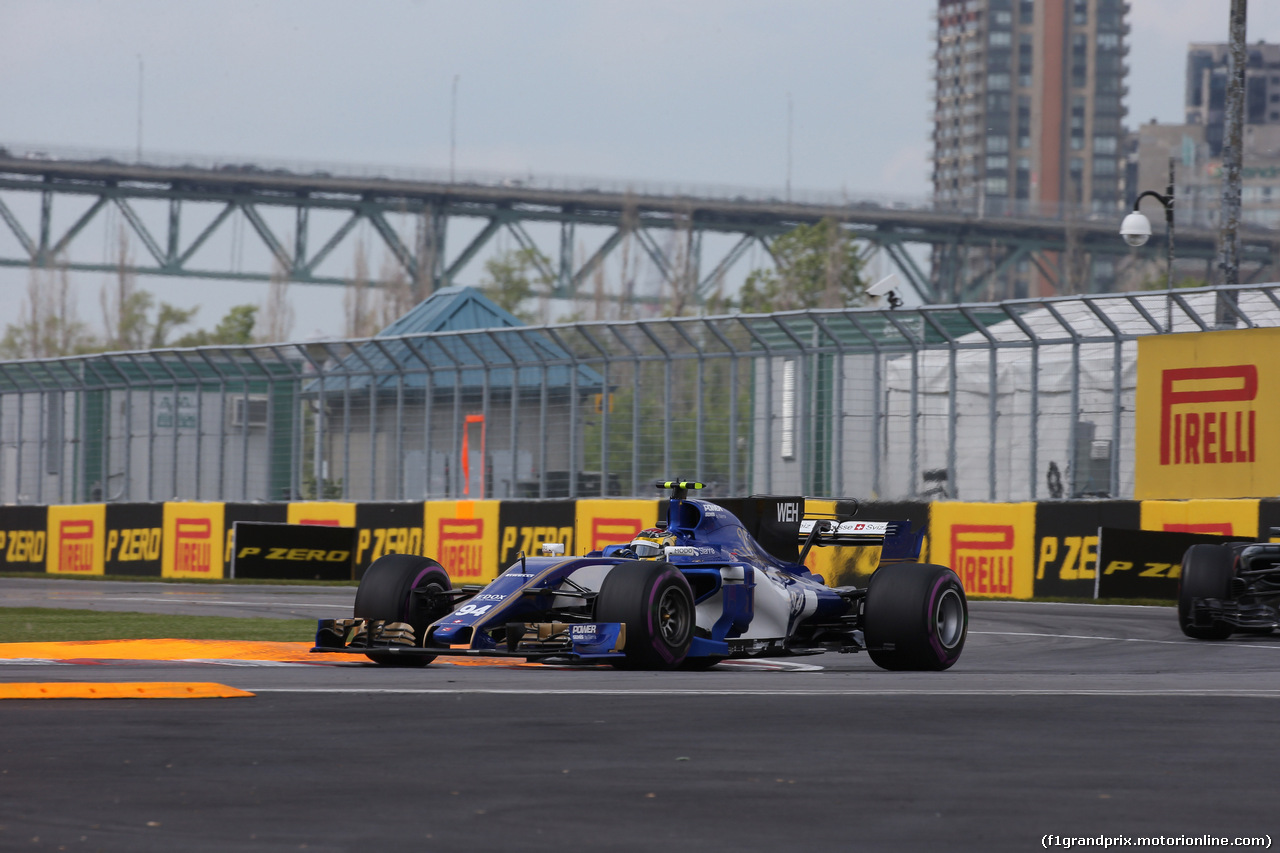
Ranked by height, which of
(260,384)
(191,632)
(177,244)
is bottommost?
(191,632)

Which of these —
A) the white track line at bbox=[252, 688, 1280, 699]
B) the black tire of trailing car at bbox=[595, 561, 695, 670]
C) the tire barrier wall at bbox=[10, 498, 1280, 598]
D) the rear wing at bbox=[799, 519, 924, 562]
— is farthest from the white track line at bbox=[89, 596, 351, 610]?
the white track line at bbox=[252, 688, 1280, 699]

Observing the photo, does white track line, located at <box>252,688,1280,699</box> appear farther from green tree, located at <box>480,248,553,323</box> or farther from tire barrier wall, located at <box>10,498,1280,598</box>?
green tree, located at <box>480,248,553,323</box>

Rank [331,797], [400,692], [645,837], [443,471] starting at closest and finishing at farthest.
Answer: [645,837]
[331,797]
[400,692]
[443,471]

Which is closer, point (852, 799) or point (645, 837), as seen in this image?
point (645, 837)

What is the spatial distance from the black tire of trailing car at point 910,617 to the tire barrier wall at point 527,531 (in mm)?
985

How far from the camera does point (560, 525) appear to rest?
24.1 metres

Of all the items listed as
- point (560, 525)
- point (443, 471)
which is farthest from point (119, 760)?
point (443, 471)

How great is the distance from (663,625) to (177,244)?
75.9 meters

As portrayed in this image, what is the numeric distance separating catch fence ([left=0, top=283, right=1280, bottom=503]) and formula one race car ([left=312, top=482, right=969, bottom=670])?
9671mm

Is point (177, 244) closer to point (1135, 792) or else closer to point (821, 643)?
point (821, 643)

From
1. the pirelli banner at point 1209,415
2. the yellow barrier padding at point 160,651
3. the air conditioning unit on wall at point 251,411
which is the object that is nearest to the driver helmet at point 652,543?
the yellow barrier padding at point 160,651

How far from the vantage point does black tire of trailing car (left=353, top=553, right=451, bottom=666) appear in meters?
11.3

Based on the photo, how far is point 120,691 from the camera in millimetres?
8914

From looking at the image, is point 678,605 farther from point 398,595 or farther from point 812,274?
point 812,274
